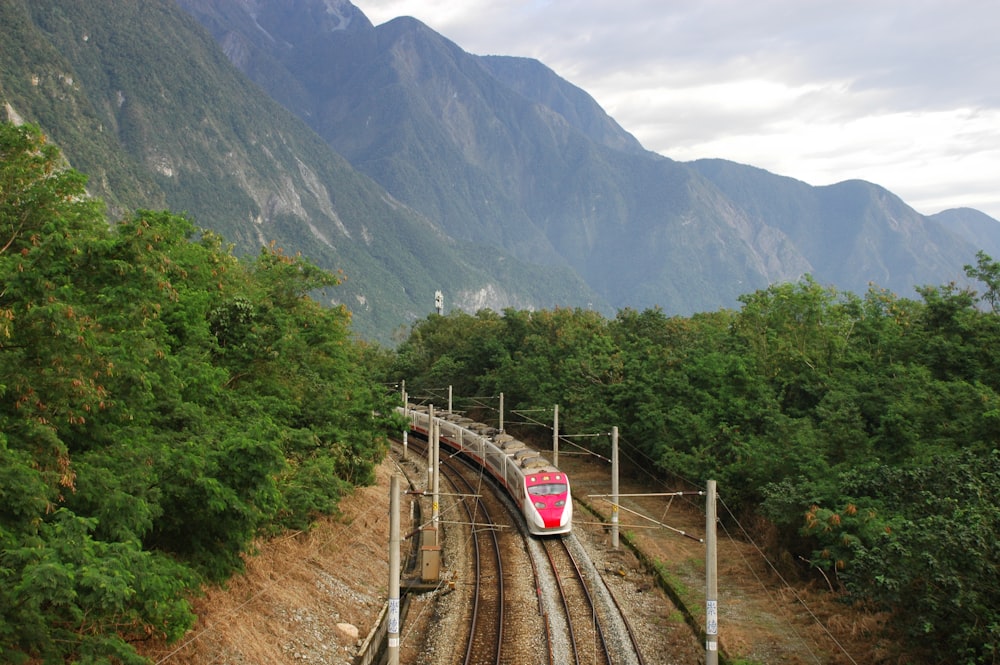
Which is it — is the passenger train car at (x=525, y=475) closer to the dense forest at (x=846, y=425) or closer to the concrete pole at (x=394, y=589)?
the dense forest at (x=846, y=425)

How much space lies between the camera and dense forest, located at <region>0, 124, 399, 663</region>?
1016cm

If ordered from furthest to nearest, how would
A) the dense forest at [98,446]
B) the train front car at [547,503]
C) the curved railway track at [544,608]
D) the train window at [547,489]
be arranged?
the train window at [547,489] < the train front car at [547,503] < the curved railway track at [544,608] < the dense forest at [98,446]

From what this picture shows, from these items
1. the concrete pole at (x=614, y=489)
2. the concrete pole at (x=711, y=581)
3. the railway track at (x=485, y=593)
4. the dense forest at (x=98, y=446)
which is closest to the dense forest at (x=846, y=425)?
the concrete pole at (x=711, y=581)

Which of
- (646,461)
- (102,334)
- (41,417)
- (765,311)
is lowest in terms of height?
(646,461)

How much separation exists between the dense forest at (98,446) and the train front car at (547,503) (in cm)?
1072

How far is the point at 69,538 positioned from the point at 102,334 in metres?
4.13

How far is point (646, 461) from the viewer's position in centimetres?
4062

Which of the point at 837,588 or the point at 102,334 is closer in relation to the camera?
the point at 102,334

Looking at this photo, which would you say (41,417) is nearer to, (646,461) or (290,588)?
(290,588)

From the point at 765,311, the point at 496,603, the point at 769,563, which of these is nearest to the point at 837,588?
the point at 769,563

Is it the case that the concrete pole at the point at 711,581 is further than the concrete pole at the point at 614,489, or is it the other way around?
the concrete pole at the point at 614,489

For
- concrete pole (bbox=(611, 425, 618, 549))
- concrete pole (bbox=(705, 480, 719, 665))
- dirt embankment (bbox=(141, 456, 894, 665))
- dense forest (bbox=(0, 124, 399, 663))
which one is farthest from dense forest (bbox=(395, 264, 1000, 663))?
dense forest (bbox=(0, 124, 399, 663))

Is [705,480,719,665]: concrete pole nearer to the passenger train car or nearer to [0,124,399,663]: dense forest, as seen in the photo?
[0,124,399,663]: dense forest

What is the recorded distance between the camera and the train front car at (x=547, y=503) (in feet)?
91.4
